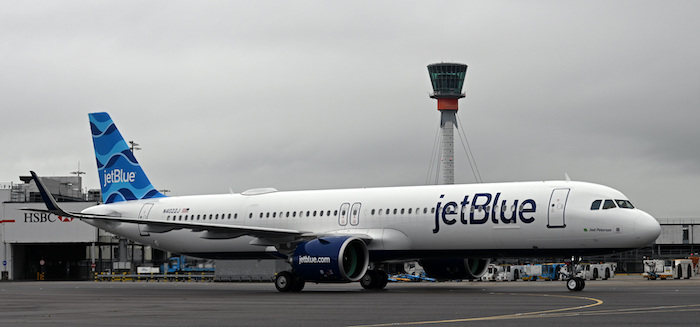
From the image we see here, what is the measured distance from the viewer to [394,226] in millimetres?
36406

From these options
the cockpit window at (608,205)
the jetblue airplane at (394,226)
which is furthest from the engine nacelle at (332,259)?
the cockpit window at (608,205)

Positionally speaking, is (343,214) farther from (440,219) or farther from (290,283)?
(440,219)

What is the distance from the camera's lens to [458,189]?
35.7 metres

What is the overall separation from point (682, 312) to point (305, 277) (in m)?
18.0

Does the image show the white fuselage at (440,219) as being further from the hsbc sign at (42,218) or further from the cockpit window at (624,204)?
the hsbc sign at (42,218)

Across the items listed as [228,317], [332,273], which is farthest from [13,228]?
[228,317]

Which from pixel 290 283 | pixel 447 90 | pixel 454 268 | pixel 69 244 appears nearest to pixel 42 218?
pixel 69 244

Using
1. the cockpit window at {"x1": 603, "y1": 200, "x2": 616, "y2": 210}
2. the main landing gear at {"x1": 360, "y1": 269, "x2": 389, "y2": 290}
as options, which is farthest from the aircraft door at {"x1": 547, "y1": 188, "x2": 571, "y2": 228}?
the main landing gear at {"x1": 360, "y1": 269, "x2": 389, "y2": 290}

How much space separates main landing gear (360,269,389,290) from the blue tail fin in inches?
512

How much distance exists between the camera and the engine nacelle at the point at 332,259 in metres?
34.1

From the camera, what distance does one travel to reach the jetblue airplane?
32.5 meters

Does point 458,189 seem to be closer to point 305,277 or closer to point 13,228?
point 305,277

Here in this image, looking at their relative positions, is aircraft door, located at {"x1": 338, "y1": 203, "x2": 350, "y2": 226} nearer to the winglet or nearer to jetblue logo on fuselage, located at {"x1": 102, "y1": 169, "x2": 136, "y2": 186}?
the winglet

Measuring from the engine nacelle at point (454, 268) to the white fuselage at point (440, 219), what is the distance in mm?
2730
